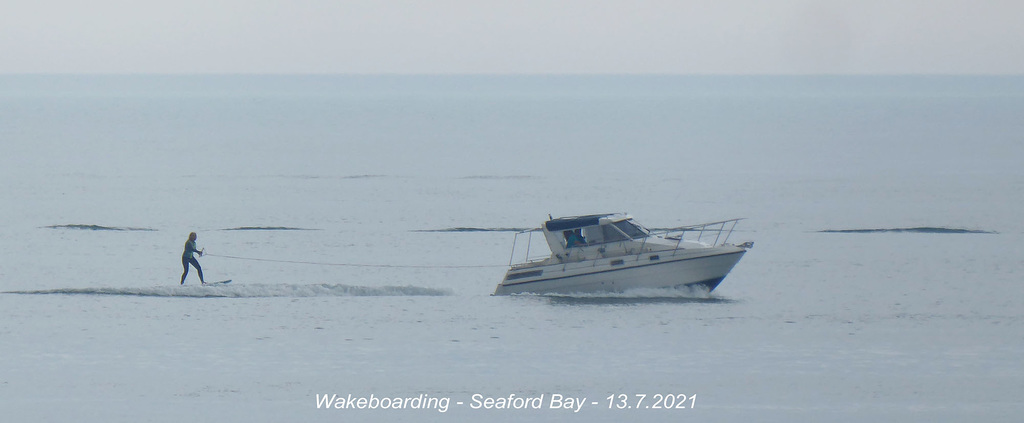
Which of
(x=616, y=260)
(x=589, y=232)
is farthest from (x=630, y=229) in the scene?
(x=589, y=232)

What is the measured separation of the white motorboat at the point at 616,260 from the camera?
3453cm

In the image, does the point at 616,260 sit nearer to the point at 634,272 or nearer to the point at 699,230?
the point at 634,272

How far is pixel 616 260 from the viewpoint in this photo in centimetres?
3456

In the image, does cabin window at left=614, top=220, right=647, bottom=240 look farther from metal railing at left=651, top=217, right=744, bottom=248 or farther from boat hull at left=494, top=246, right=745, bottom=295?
metal railing at left=651, top=217, right=744, bottom=248

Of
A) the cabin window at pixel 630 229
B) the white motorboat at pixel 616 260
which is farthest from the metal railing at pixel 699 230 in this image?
the cabin window at pixel 630 229

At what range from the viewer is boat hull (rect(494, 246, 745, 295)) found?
34500 millimetres

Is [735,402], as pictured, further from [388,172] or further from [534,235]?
[388,172]

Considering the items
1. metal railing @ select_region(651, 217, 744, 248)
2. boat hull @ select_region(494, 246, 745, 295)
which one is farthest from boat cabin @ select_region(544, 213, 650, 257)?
metal railing @ select_region(651, 217, 744, 248)

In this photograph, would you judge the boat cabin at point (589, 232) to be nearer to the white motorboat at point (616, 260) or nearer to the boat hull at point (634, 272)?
the white motorboat at point (616, 260)

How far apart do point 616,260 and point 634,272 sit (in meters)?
0.63

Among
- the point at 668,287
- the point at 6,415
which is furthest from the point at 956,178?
the point at 6,415

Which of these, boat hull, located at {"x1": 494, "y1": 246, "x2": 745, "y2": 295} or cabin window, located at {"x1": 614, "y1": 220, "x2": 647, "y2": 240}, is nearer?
boat hull, located at {"x1": 494, "y1": 246, "x2": 745, "y2": 295}

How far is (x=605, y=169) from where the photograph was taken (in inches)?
3824

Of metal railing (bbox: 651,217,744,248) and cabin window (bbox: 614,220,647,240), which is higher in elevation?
metal railing (bbox: 651,217,744,248)
